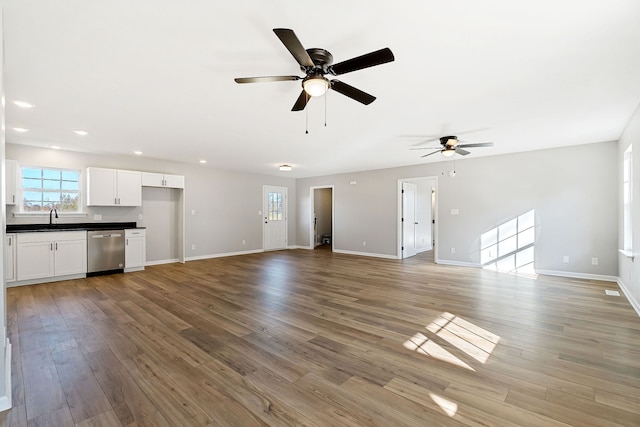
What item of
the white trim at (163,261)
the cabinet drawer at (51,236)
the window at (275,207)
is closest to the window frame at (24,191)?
the cabinet drawer at (51,236)

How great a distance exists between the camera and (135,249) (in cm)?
604

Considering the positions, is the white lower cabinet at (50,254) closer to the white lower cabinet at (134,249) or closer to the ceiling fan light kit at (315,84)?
the white lower cabinet at (134,249)

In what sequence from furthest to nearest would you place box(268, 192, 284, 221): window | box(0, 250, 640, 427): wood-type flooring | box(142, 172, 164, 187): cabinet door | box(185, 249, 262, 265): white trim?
box(268, 192, 284, 221): window
box(185, 249, 262, 265): white trim
box(142, 172, 164, 187): cabinet door
box(0, 250, 640, 427): wood-type flooring

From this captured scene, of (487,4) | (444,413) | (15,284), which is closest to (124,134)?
(15,284)

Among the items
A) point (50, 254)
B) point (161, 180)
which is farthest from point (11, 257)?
point (161, 180)

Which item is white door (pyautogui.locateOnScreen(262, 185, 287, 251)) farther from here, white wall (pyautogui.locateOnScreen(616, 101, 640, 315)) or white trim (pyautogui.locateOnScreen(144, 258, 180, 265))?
white wall (pyautogui.locateOnScreen(616, 101, 640, 315))

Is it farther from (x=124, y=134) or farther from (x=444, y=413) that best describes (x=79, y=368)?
(x=124, y=134)

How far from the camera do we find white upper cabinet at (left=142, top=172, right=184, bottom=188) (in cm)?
637

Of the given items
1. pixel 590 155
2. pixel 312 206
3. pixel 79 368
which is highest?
pixel 590 155

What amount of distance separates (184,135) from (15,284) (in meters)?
3.81

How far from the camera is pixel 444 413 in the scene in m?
1.75

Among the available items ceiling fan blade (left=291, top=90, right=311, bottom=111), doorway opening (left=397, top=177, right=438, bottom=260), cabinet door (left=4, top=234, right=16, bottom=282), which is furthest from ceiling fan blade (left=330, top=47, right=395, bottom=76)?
cabinet door (left=4, top=234, right=16, bottom=282)

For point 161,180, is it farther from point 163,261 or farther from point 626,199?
point 626,199

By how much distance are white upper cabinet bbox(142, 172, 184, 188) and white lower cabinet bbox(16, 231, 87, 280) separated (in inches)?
61.8
